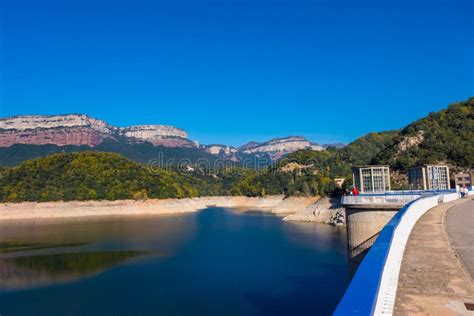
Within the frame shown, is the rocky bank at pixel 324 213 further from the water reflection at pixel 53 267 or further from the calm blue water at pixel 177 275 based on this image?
the water reflection at pixel 53 267

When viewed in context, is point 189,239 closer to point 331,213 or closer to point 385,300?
point 331,213

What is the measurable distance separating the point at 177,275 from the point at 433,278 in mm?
24758

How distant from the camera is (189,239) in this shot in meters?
50.3

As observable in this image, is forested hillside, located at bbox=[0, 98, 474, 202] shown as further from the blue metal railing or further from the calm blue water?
the blue metal railing

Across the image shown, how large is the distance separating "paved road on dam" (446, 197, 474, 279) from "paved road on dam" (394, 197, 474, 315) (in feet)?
0.10

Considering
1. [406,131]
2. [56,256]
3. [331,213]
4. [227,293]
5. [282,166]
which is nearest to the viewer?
[227,293]

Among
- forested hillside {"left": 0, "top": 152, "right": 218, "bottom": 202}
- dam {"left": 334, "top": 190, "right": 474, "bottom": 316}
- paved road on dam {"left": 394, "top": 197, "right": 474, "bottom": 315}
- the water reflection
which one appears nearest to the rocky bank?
the water reflection

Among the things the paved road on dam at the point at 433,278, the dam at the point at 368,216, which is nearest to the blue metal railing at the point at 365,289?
the paved road on dam at the point at 433,278

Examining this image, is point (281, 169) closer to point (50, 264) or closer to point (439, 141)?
point (439, 141)

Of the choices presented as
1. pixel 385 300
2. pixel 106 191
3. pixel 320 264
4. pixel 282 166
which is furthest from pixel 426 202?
pixel 282 166

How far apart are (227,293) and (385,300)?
19.8 metres

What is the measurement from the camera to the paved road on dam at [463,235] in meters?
9.61

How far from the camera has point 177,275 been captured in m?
30.0

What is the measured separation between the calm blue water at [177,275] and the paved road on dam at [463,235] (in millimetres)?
8450
